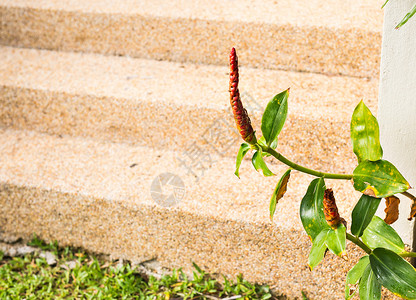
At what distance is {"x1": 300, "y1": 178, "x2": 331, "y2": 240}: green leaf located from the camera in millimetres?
1119

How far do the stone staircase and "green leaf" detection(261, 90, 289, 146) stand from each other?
22.0 inches

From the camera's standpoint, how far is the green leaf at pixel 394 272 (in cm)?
109

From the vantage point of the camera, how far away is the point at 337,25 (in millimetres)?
1937

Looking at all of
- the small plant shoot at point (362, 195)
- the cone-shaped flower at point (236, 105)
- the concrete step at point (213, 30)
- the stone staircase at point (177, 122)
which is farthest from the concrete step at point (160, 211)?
the cone-shaped flower at point (236, 105)

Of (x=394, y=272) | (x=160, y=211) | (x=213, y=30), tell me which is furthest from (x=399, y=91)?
(x=213, y=30)

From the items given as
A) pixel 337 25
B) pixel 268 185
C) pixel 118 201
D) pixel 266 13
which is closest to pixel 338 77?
pixel 337 25

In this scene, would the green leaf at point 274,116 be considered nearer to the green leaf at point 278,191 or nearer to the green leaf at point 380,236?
the green leaf at point 278,191

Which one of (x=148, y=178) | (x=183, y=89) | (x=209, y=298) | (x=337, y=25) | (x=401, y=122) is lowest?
(x=209, y=298)

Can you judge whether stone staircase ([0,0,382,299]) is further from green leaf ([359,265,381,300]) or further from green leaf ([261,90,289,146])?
green leaf ([261,90,289,146])

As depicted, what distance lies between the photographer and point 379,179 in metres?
1.06

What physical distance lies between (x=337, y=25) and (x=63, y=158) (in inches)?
48.1

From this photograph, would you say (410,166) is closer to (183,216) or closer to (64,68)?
(183,216)

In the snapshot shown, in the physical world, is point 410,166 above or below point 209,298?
above

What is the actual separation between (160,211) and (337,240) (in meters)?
0.77
